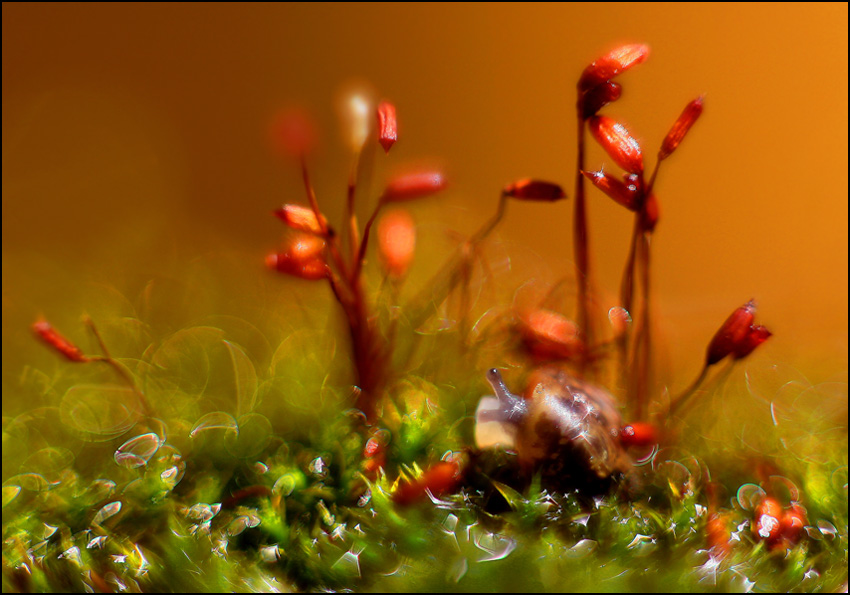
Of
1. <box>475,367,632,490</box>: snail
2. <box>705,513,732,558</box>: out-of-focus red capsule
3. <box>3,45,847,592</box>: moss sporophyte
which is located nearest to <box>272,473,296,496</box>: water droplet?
<box>3,45,847,592</box>: moss sporophyte

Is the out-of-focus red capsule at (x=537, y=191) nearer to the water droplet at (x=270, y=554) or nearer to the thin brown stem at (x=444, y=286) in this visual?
the thin brown stem at (x=444, y=286)

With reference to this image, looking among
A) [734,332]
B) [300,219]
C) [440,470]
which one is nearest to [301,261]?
[300,219]

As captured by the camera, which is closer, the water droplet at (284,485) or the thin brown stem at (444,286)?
the water droplet at (284,485)

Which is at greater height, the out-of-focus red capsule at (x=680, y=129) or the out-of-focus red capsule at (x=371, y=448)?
the out-of-focus red capsule at (x=680, y=129)

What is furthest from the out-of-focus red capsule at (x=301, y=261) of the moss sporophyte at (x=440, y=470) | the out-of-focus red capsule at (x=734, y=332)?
the out-of-focus red capsule at (x=734, y=332)

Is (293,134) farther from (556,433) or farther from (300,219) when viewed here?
(556,433)

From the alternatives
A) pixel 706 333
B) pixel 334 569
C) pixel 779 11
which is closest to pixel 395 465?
pixel 334 569

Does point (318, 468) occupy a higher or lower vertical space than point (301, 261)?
lower
